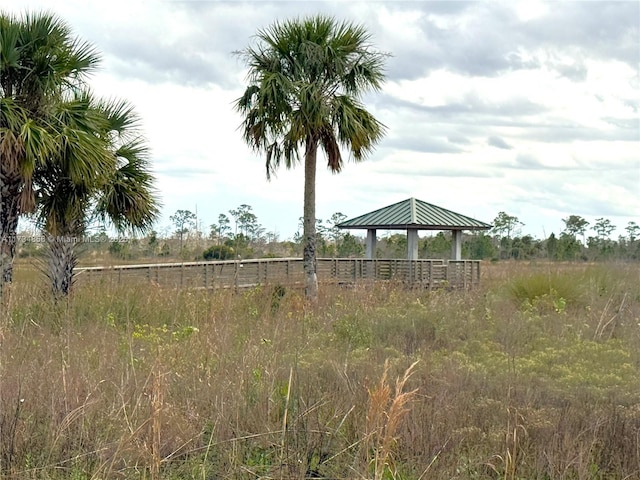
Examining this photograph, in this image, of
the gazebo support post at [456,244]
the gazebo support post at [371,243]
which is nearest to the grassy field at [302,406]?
the gazebo support post at [371,243]

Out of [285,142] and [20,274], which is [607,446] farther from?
[285,142]

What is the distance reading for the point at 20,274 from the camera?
14297 mm

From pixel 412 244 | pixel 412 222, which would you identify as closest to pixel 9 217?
pixel 412 222

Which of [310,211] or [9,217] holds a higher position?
[310,211]

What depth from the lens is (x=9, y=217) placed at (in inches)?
529

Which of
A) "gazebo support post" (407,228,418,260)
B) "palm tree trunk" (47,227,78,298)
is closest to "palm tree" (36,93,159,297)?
"palm tree trunk" (47,227,78,298)

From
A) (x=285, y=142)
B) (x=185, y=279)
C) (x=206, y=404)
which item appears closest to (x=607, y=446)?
(x=206, y=404)

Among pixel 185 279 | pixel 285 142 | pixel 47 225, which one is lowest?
pixel 185 279

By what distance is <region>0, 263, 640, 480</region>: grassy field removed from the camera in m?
4.36

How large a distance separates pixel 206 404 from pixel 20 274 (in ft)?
33.1

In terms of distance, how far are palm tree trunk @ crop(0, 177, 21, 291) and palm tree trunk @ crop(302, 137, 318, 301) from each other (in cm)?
793

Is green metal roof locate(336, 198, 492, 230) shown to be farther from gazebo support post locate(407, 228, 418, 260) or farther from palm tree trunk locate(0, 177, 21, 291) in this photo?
palm tree trunk locate(0, 177, 21, 291)

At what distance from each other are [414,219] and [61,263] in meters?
16.6

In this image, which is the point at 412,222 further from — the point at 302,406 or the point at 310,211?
the point at 302,406
